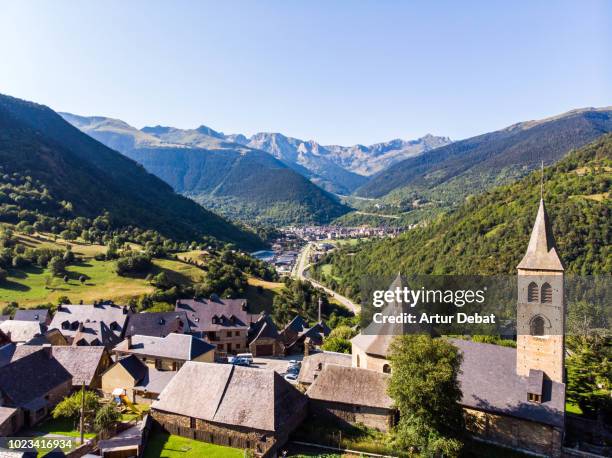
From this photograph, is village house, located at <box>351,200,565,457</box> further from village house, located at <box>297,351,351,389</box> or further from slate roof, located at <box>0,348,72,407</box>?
slate roof, located at <box>0,348,72,407</box>

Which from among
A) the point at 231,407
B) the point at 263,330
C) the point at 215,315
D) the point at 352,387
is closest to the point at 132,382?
the point at 231,407

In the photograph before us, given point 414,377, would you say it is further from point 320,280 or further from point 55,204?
point 55,204

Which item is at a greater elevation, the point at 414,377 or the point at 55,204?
the point at 55,204

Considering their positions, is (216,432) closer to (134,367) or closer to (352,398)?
(352,398)

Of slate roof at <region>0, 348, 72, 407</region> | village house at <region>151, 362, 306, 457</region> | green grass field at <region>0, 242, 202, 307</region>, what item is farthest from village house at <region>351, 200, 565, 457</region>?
green grass field at <region>0, 242, 202, 307</region>

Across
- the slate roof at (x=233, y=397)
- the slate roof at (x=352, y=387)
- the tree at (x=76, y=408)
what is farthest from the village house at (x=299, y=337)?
the tree at (x=76, y=408)

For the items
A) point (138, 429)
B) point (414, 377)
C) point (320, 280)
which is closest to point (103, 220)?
point (320, 280)
